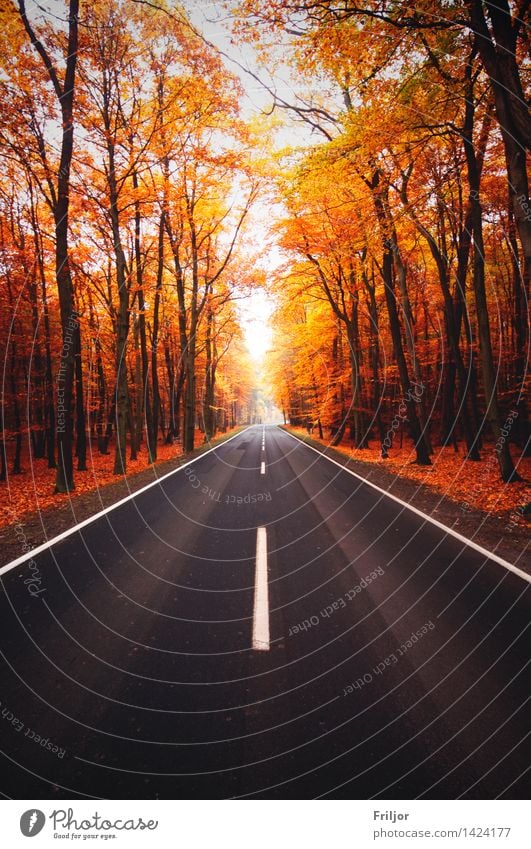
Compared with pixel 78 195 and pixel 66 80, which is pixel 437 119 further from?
pixel 78 195

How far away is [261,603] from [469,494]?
7657mm

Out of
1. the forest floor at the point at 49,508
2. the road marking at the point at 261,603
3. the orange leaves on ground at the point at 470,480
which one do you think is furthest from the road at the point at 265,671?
the orange leaves on ground at the point at 470,480

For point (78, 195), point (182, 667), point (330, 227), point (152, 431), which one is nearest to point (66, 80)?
point (78, 195)

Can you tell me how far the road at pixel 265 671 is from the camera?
87.4 inches

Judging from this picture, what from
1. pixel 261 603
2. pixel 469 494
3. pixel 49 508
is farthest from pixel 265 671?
pixel 469 494

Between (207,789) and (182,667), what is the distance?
1.12 meters

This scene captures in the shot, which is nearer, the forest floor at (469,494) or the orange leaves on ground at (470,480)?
the forest floor at (469,494)

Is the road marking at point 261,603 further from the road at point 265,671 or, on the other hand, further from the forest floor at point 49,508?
the forest floor at point 49,508

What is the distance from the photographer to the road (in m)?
2.22

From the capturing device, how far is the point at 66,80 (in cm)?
995

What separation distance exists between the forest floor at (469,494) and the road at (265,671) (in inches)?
33.7

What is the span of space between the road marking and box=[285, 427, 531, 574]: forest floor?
3.78 m

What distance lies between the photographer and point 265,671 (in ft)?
10.2

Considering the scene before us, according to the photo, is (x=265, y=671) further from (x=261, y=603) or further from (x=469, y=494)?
(x=469, y=494)
